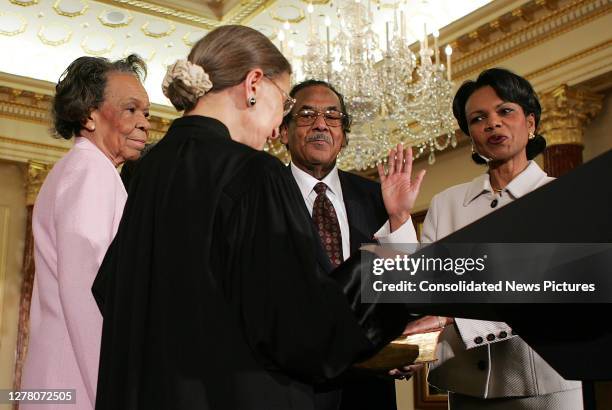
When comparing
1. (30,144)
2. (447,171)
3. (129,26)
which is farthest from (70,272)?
(30,144)

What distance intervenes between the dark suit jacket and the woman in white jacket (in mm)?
228

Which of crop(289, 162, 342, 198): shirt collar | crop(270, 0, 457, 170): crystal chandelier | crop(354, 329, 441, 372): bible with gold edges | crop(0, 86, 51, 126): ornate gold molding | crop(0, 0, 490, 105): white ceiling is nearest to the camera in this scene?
crop(354, 329, 441, 372): bible with gold edges

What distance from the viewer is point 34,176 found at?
1045cm

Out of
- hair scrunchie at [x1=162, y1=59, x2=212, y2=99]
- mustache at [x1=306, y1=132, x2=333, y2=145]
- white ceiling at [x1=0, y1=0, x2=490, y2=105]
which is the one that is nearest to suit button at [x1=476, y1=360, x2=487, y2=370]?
mustache at [x1=306, y1=132, x2=333, y2=145]

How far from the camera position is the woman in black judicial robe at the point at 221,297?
1.41 m

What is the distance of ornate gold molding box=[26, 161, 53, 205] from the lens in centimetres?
1042

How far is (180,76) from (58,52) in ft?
29.6

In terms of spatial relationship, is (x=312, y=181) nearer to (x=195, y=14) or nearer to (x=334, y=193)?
(x=334, y=193)

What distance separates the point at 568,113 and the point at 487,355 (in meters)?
5.42

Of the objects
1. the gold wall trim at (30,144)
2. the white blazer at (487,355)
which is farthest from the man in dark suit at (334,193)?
the gold wall trim at (30,144)

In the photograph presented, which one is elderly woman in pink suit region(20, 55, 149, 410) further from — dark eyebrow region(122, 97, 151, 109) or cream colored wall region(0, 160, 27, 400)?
cream colored wall region(0, 160, 27, 400)

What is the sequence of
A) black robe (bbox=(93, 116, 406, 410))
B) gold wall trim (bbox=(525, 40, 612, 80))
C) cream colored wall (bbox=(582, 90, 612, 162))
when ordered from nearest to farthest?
black robe (bbox=(93, 116, 406, 410)), gold wall trim (bbox=(525, 40, 612, 80)), cream colored wall (bbox=(582, 90, 612, 162))

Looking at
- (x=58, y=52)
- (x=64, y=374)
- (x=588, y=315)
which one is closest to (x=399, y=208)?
(x=64, y=374)

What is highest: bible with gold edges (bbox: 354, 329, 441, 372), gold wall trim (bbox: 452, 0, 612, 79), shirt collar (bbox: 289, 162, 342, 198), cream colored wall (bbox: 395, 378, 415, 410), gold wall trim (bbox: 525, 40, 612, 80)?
gold wall trim (bbox: 452, 0, 612, 79)
